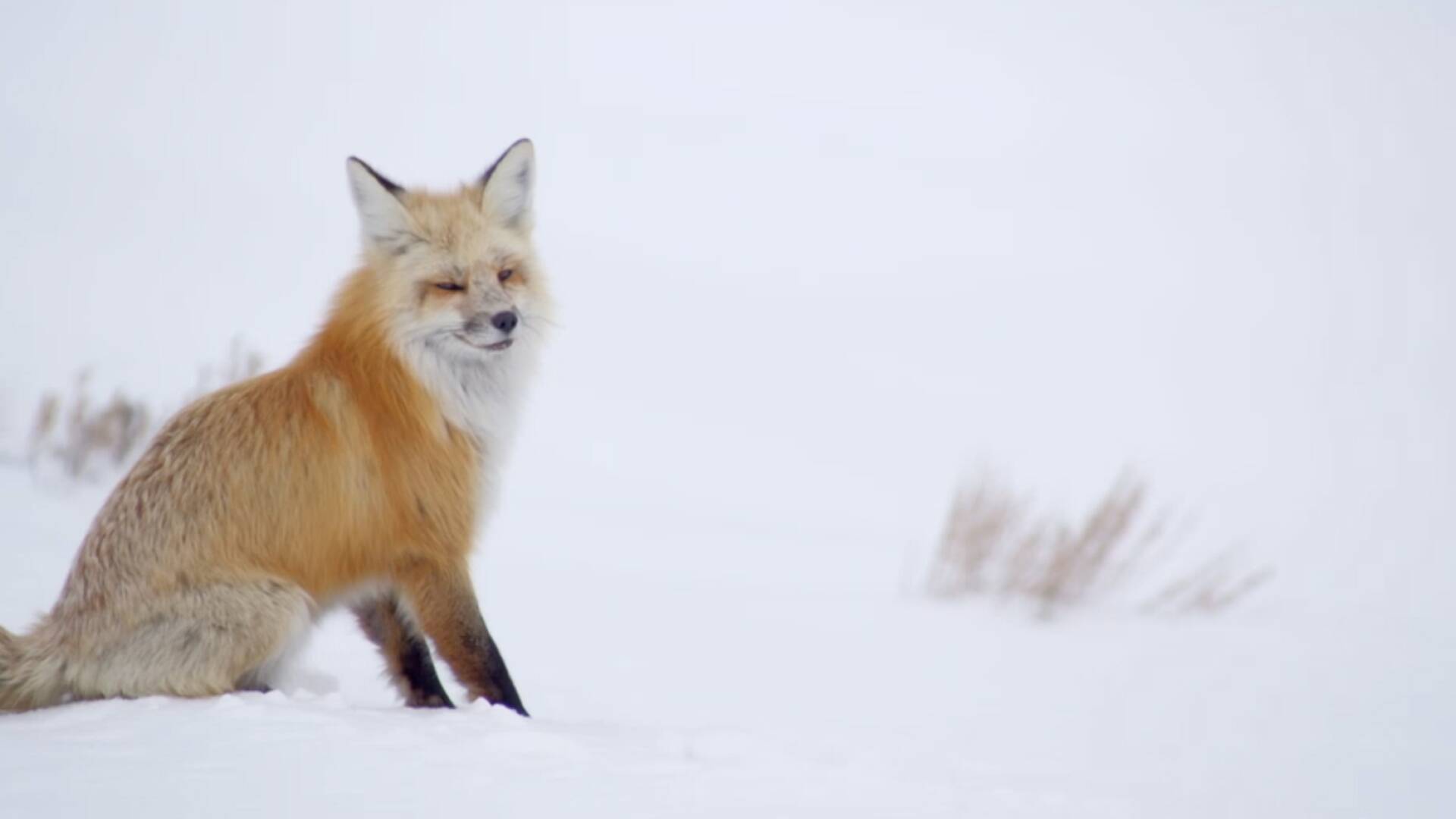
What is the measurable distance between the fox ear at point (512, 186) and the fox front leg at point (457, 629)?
1.23 metres

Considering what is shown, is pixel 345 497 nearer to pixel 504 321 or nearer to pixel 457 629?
pixel 457 629

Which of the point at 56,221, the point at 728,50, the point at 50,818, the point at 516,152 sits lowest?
the point at 56,221

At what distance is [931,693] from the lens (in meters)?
4.12

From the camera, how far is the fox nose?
2988 millimetres

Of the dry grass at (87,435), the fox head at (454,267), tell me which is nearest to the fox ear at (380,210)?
the fox head at (454,267)

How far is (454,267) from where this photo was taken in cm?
309

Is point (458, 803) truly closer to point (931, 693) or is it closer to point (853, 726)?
point (853, 726)

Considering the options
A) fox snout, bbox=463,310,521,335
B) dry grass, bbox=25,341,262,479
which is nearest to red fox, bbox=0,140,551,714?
fox snout, bbox=463,310,521,335

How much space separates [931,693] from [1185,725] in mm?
960

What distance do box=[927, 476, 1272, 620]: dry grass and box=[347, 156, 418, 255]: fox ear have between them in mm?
3730

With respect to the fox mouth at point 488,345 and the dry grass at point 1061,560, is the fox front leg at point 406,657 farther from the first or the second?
the dry grass at point 1061,560

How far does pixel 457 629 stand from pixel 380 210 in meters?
1.31

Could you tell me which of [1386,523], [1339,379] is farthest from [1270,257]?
[1386,523]

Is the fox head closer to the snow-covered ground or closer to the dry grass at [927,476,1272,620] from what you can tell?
the snow-covered ground
